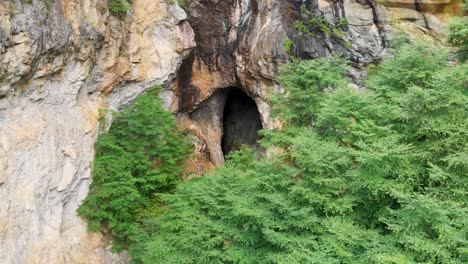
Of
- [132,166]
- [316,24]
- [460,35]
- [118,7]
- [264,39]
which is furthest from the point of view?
[264,39]

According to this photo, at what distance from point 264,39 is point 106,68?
6.71 meters

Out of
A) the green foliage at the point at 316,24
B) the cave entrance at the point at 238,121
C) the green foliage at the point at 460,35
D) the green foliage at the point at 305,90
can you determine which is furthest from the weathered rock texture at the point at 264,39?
the green foliage at the point at 460,35

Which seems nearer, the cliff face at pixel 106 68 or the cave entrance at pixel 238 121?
the cliff face at pixel 106 68

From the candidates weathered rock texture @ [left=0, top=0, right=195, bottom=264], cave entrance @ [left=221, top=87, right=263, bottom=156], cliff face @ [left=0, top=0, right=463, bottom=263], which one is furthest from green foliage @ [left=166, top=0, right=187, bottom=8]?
cave entrance @ [left=221, top=87, right=263, bottom=156]

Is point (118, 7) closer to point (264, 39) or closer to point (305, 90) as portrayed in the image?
point (264, 39)

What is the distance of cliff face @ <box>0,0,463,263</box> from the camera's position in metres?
9.52

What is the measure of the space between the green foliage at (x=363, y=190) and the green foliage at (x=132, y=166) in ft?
9.51

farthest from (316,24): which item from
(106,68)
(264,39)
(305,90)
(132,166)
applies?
(132,166)

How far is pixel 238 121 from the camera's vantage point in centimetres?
2086

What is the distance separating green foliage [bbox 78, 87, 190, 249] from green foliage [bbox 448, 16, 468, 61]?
28.4 feet

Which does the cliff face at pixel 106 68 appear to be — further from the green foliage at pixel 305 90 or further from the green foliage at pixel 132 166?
the green foliage at pixel 305 90

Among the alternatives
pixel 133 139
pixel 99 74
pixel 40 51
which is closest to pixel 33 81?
pixel 40 51

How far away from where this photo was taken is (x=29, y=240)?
952 centimetres

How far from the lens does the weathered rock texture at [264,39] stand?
13594 mm
